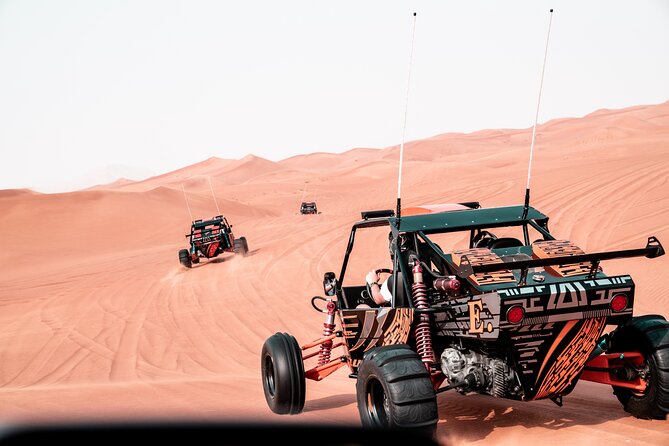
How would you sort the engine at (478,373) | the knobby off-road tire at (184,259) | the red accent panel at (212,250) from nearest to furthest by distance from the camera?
the engine at (478,373) < the knobby off-road tire at (184,259) < the red accent panel at (212,250)

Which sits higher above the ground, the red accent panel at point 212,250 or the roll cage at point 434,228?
the roll cage at point 434,228

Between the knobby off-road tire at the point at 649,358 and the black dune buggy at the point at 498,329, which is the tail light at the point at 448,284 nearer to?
Answer: the black dune buggy at the point at 498,329

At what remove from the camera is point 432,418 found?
542cm

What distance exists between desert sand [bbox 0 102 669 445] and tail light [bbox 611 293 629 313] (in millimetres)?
964

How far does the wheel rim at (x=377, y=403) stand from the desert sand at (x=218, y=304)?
0.60 m

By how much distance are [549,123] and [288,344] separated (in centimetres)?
14776

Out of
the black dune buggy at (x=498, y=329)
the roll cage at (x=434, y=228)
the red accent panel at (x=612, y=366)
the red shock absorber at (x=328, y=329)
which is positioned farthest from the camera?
the red shock absorber at (x=328, y=329)

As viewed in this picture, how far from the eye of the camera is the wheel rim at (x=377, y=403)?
5.94 m

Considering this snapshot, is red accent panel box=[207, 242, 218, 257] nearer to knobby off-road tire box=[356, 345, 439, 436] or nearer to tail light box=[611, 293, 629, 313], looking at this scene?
knobby off-road tire box=[356, 345, 439, 436]

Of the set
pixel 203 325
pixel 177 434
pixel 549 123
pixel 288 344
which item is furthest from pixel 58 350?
pixel 549 123

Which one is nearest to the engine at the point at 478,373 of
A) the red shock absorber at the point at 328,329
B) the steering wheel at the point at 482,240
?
the steering wheel at the point at 482,240

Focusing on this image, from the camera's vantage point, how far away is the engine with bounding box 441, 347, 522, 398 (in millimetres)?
5773

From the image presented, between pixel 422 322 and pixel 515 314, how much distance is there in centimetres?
104

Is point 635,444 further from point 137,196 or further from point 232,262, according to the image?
point 137,196
